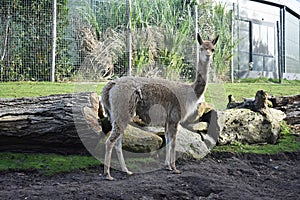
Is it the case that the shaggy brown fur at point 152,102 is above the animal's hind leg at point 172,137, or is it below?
above

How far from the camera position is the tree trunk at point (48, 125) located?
575 centimetres

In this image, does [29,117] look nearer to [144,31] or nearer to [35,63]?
[35,63]

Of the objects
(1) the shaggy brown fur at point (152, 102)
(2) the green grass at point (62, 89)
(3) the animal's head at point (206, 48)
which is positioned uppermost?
(3) the animal's head at point (206, 48)

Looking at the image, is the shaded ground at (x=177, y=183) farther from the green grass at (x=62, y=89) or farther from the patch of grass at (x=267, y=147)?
the green grass at (x=62, y=89)

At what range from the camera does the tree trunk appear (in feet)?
18.9

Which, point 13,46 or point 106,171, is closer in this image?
point 106,171

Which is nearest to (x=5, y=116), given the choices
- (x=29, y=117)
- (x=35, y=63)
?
(x=29, y=117)

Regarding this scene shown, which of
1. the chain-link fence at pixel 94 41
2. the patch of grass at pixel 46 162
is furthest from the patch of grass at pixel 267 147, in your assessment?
the chain-link fence at pixel 94 41

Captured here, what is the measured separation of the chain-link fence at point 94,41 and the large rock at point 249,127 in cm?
362

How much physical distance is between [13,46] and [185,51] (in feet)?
16.1

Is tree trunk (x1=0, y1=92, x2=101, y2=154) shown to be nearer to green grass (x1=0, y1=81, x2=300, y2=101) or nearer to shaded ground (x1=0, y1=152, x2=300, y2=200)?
shaded ground (x1=0, y1=152, x2=300, y2=200)

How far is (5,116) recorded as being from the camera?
5.75 meters

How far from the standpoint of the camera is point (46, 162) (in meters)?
5.65

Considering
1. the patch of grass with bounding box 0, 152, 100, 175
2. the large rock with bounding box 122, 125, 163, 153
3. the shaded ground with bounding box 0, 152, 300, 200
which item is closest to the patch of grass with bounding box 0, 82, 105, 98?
the patch of grass with bounding box 0, 152, 100, 175
